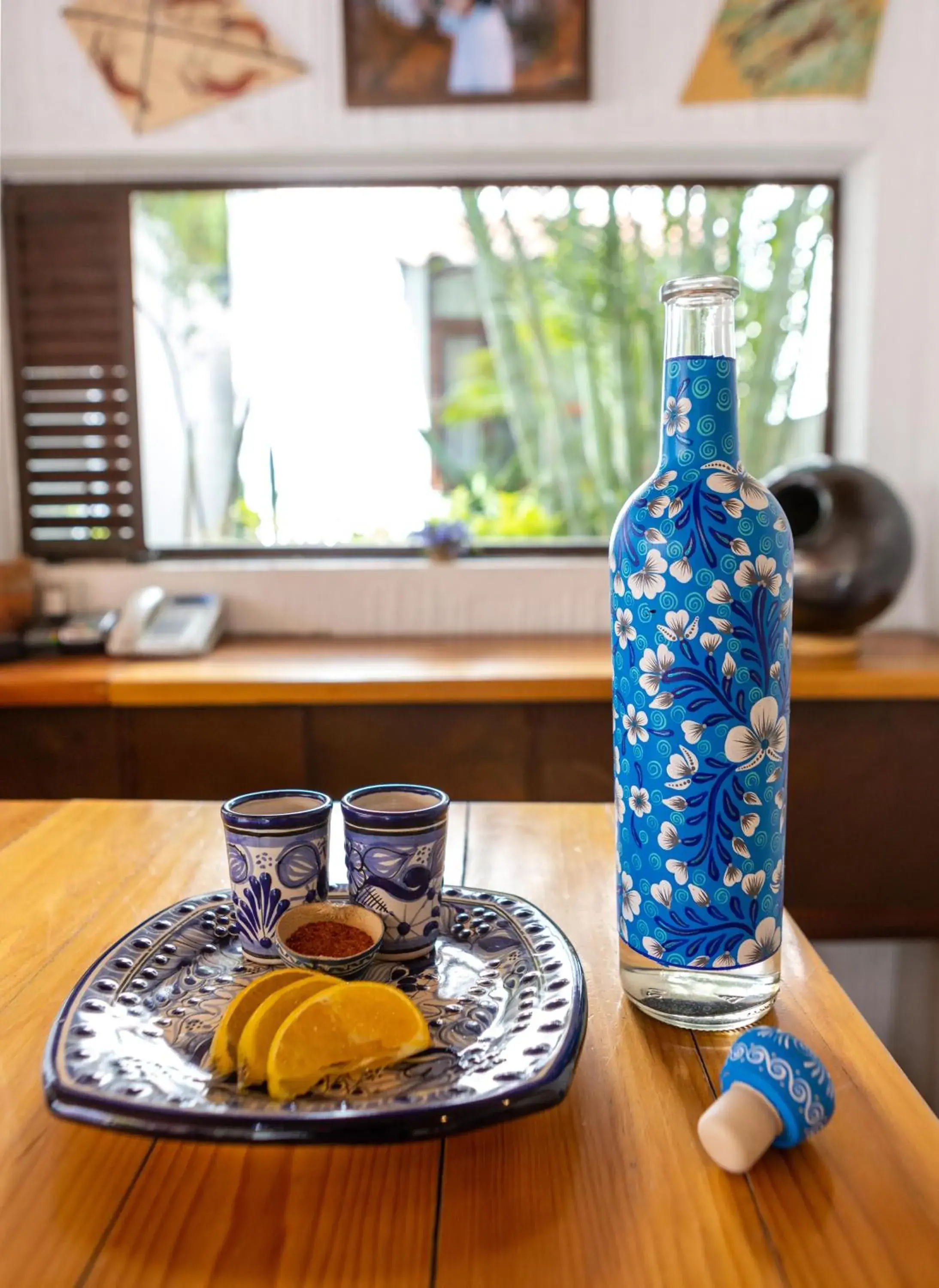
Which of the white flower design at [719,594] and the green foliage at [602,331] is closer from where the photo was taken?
the white flower design at [719,594]

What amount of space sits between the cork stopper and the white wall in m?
2.03

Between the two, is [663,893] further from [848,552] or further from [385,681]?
[848,552]

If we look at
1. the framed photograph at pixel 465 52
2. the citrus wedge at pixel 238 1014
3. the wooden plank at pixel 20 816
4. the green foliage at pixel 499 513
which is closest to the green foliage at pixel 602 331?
the green foliage at pixel 499 513

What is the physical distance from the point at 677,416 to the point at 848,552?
139 centimetres

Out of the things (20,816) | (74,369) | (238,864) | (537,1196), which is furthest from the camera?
(74,369)

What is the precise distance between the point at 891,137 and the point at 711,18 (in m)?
0.47

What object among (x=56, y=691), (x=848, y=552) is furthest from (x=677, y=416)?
(x=56, y=691)

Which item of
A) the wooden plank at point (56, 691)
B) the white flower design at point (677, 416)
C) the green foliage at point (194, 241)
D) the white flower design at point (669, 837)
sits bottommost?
the wooden plank at point (56, 691)

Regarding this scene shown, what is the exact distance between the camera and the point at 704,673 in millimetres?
591

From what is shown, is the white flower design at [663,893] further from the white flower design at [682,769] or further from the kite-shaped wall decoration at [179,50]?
the kite-shaped wall decoration at [179,50]

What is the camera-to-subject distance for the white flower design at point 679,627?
590 mm

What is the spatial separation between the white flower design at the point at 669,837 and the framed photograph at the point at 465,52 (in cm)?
203

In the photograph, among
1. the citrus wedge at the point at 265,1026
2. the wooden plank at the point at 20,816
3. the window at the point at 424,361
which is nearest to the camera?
the citrus wedge at the point at 265,1026

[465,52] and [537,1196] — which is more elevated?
[465,52]
